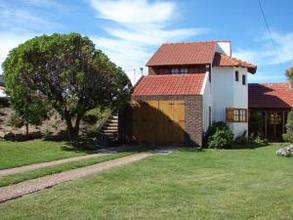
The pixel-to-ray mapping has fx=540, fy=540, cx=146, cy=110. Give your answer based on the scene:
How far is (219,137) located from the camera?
92.9 feet

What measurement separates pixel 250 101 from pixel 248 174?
900 inches

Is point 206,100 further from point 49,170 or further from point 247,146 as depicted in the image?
point 49,170

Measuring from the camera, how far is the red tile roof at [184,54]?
34000 mm

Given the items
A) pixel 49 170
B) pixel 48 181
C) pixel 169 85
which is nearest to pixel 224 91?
pixel 169 85

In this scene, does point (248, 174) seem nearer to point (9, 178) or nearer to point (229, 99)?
point (9, 178)

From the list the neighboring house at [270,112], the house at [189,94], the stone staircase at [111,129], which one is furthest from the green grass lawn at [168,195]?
the neighboring house at [270,112]

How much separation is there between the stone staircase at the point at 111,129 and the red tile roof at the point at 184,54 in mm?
4875

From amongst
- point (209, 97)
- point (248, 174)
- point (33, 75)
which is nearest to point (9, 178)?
point (248, 174)

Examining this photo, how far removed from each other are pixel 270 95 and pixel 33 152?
2185 cm

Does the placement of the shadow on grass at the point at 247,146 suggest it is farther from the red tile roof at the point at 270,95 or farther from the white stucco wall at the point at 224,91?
the red tile roof at the point at 270,95

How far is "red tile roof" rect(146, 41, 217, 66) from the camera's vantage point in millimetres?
34000

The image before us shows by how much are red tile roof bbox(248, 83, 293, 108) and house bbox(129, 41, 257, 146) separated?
7.82 ft

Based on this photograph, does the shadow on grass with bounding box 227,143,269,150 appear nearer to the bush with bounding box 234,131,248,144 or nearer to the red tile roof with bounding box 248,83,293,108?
the bush with bounding box 234,131,248,144

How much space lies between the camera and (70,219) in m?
9.43
